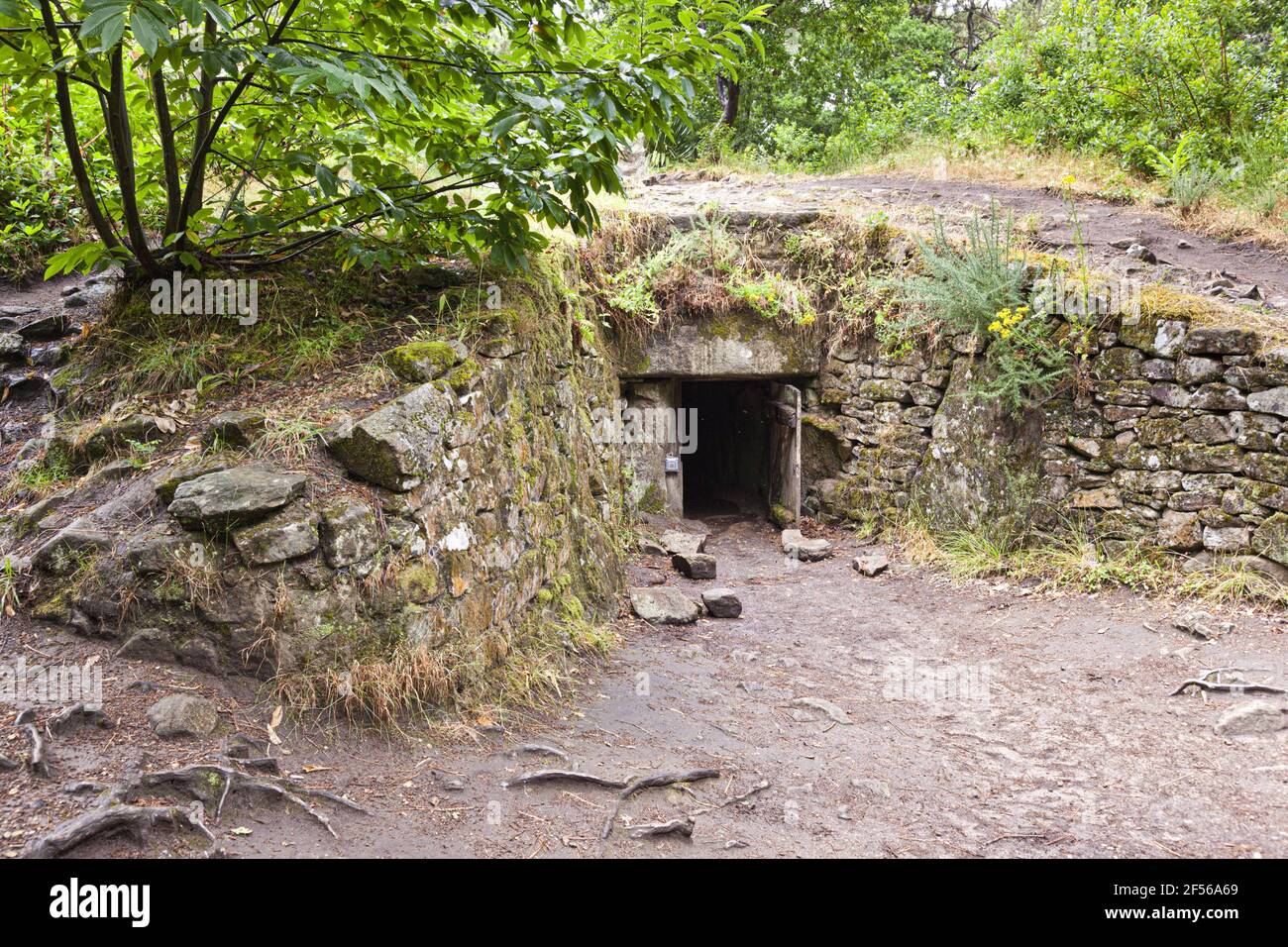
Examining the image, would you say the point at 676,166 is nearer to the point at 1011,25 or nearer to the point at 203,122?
the point at 1011,25

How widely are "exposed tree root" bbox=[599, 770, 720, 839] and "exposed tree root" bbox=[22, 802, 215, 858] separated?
1.43 metres

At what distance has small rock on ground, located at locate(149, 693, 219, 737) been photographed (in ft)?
10.2

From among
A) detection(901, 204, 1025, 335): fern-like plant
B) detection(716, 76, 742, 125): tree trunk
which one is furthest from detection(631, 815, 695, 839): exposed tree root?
detection(716, 76, 742, 125): tree trunk

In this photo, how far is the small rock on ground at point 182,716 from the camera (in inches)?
122

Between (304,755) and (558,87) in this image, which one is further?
(558,87)

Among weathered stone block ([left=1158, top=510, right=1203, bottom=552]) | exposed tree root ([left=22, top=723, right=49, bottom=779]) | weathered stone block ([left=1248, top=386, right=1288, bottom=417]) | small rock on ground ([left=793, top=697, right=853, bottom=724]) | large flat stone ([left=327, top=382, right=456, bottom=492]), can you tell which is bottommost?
small rock on ground ([left=793, top=697, right=853, bottom=724])

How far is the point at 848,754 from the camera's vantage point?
4164mm

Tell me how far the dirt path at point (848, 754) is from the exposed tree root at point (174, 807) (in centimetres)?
7

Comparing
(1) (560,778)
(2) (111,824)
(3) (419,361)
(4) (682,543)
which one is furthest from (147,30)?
(4) (682,543)

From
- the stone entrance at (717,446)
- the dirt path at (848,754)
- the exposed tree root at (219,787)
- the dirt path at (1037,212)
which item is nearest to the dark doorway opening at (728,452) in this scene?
the stone entrance at (717,446)

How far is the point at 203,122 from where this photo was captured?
397 cm

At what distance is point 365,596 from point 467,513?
819mm

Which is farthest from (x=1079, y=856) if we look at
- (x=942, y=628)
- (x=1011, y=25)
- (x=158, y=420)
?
(x=1011, y=25)

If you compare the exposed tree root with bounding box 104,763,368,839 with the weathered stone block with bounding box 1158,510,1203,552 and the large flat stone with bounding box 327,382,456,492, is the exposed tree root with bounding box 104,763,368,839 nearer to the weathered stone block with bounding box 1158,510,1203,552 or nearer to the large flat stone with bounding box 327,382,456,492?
the large flat stone with bounding box 327,382,456,492
